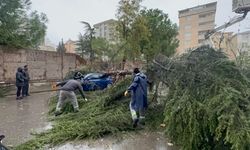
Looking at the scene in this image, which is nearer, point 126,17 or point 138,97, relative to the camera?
point 138,97

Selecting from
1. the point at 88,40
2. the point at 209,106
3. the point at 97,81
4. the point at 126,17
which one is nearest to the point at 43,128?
the point at 209,106

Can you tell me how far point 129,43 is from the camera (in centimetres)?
2527

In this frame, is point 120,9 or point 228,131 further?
point 120,9

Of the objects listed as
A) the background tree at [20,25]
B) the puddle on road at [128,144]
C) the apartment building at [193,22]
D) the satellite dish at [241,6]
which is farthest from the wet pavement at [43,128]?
the apartment building at [193,22]

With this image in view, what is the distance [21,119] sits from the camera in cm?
1073

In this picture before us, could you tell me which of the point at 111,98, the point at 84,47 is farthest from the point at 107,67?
the point at 84,47

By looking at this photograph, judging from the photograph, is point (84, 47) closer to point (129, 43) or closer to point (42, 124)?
point (129, 43)

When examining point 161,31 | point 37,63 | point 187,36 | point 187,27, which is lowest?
point 37,63

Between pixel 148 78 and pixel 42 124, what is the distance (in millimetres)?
3463

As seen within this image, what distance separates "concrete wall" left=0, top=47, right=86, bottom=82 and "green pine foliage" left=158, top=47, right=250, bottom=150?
15.1 meters

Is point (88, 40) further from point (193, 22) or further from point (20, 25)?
point (193, 22)

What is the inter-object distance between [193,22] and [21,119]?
7433 cm

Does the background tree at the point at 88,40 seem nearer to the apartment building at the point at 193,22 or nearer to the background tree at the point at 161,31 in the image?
the background tree at the point at 161,31

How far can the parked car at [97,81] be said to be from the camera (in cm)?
1620
